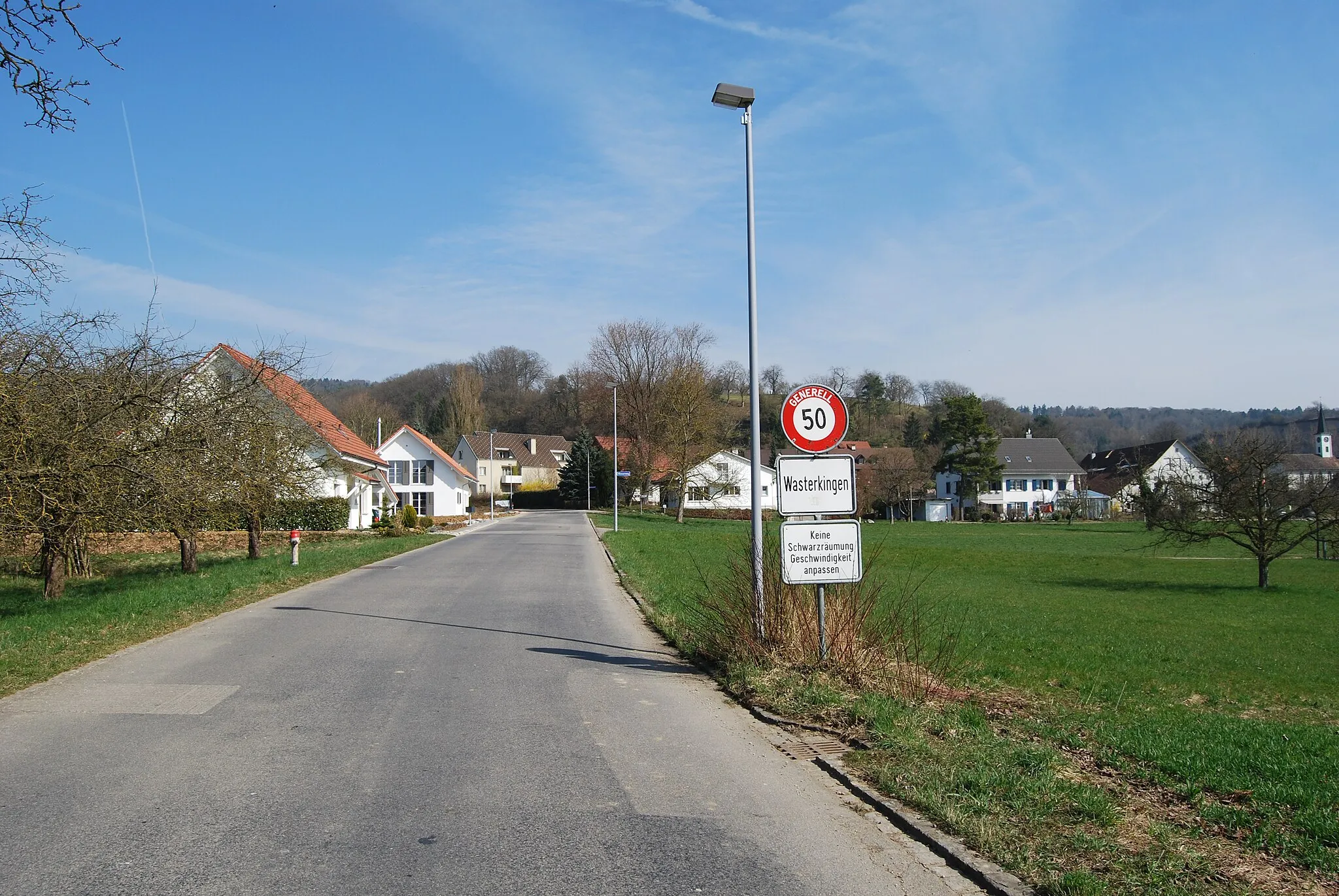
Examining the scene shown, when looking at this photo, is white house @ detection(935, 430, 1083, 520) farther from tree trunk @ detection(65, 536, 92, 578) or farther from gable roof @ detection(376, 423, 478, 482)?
tree trunk @ detection(65, 536, 92, 578)

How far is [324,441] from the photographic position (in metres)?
26.8

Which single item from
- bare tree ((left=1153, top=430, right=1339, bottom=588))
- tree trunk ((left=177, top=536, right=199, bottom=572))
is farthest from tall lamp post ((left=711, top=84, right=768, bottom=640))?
bare tree ((left=1153, top=430, right=1339, bottom=588))

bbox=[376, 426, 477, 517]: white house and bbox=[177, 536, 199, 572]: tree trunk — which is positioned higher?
bbox=[376, 426, 477, 517]: white house

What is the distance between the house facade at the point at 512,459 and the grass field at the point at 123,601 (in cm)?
6934

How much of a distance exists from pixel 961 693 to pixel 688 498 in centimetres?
7231

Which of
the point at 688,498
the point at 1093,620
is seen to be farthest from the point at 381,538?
the point at 688,498

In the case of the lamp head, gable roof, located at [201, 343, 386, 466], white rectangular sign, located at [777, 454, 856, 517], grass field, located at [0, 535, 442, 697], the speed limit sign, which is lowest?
grass field, located at [0, 535, 442, 697]

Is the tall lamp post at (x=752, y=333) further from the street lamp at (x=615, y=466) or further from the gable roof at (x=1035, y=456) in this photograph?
the gable roof at (x=1035, y=456)

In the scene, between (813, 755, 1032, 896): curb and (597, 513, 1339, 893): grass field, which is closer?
(813, 755, 1032, 896): curb

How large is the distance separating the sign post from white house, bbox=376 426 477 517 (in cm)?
5986

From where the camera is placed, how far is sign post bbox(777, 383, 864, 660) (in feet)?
30.2

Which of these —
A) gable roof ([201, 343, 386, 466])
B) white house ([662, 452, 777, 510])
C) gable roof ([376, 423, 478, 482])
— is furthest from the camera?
white house ([662, 452, 777, 510])

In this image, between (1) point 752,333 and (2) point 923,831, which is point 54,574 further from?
(2) point 923,831

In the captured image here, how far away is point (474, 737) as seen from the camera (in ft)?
23.2
